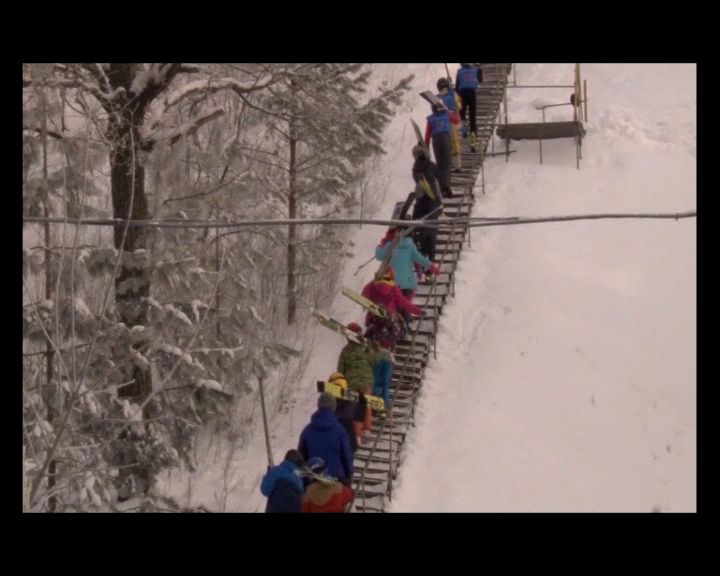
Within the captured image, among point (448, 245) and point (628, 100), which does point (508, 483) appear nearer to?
point (448, 245)

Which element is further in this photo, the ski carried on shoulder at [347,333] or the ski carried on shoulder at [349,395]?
the ski carried on shoulder at [347,333]

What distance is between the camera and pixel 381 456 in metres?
15.7

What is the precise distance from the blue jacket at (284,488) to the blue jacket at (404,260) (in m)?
4.93

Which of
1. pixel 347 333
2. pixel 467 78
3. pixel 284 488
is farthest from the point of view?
pixel 467 78

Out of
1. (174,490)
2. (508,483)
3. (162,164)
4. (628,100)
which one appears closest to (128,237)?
(162,164)

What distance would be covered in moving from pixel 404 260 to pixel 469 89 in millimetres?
5672

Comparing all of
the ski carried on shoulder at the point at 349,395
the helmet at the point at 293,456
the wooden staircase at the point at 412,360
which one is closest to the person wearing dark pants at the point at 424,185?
the wooden staircase at the point at 412,360

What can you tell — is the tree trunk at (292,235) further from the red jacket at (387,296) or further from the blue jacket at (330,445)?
the blue jacket at (330,445)

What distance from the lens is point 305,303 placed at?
64.5ft

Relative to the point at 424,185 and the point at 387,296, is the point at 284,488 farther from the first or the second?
the point at 424,185

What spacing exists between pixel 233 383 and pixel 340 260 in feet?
12.9

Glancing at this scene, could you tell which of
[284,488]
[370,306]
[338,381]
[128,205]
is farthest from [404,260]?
[284,488]

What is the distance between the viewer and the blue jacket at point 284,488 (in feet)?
38.1

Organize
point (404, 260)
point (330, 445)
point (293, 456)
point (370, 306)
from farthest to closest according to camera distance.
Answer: point (404, 260) < point (370, 306) < point (330, 445) < point (293, 456)
